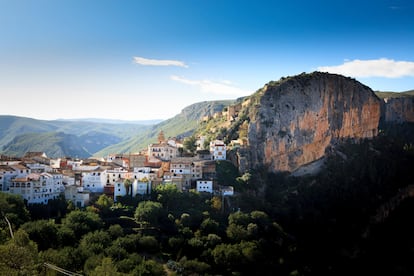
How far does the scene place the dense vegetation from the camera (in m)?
26.1

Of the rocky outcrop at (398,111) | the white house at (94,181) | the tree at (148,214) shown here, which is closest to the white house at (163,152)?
the white house at (94,181)

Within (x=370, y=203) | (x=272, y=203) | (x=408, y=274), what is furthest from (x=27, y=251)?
(x=370, y=203)

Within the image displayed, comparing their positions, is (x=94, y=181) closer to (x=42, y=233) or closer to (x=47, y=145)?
(x=42, y=233)

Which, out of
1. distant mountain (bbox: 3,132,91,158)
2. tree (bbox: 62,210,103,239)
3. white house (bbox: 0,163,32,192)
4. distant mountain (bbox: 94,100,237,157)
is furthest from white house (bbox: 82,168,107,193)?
distant mountain (bbox: 94,100,237,157)

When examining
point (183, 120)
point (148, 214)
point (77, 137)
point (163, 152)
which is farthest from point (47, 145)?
point (148, 214)

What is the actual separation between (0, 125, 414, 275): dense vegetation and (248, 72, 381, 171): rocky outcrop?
2777 millimetres

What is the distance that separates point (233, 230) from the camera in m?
33.0

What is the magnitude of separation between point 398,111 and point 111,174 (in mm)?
59306

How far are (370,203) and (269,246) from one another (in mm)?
19888

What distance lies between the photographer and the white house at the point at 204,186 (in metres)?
38.2

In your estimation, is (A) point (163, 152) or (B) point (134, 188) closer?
(B) point (134, 188)

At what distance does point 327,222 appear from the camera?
1655 inches

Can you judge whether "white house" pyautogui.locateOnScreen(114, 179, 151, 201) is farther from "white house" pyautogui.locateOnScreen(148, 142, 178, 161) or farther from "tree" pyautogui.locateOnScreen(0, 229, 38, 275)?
"tree" pyautogui.locateOnScreen(0, 229, 38, 275)

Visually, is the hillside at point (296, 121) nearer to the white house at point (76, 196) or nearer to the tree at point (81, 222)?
the white house at point (76, 196)
